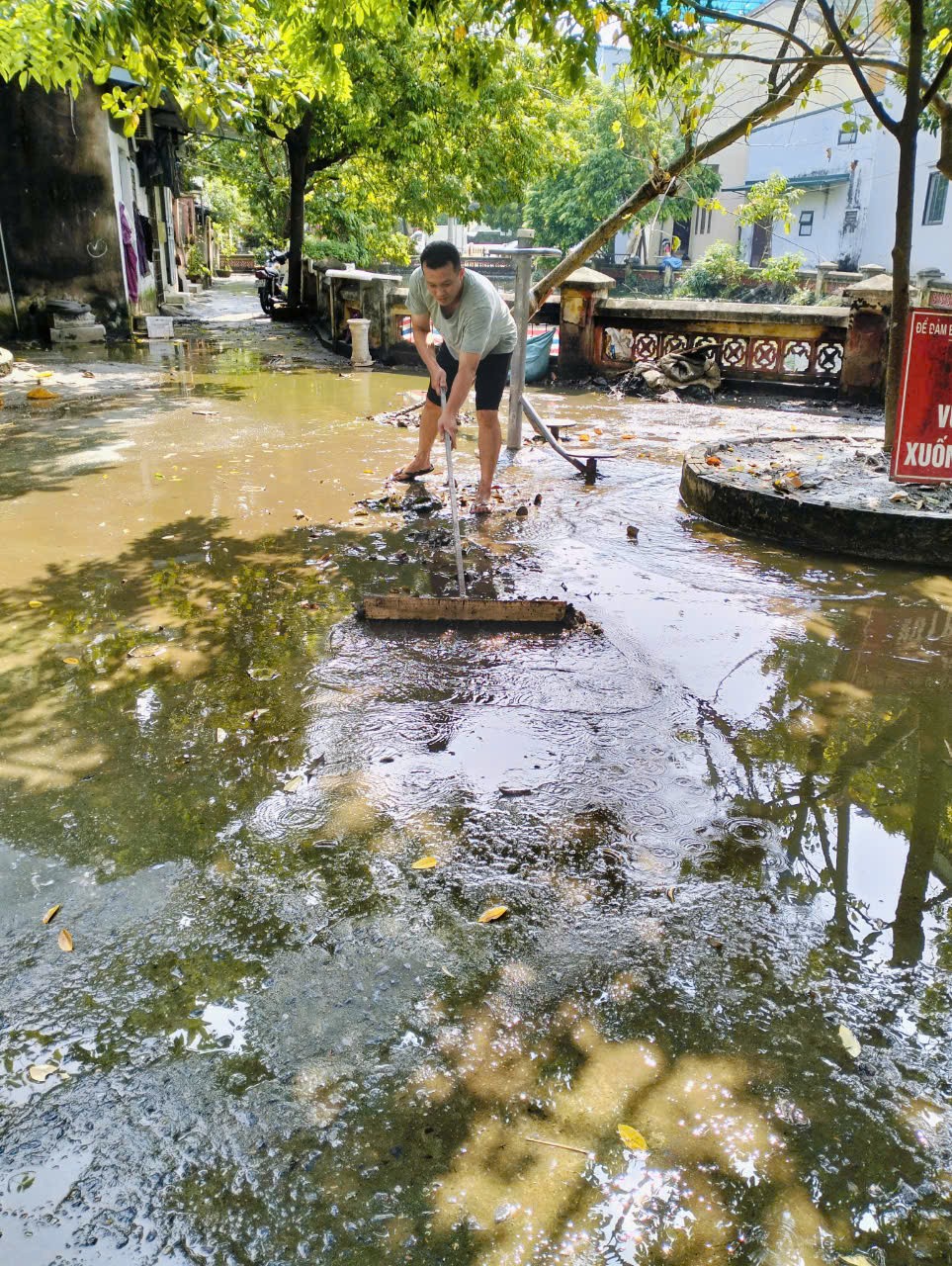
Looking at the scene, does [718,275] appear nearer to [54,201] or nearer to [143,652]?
[54,201]

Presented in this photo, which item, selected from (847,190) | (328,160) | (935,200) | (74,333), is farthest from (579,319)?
(847,190)

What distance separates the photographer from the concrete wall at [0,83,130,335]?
14008mm

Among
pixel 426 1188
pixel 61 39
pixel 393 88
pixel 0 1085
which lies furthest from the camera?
pixel 393 88

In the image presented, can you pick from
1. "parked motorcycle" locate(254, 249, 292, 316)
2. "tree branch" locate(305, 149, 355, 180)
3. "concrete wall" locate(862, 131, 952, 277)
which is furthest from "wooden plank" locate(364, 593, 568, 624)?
"concrete wall" locate(862, 131, 952, 277)

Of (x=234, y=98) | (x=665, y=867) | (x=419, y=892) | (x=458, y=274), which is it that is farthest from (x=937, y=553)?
(x=234, y=98)

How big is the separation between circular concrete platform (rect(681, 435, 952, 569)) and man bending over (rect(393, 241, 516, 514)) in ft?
5.00

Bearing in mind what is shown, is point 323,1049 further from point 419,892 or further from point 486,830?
point 486,830

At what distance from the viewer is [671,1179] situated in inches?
76.0

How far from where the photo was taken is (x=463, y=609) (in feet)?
15.0

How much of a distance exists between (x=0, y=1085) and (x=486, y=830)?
58.6 inches

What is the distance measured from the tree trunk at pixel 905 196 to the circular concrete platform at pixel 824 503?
0.44m

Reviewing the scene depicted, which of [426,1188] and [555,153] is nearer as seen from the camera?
[426,1188]

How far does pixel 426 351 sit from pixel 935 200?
92.0ft

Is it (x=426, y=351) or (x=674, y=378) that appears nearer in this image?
(x=426, y=351)
